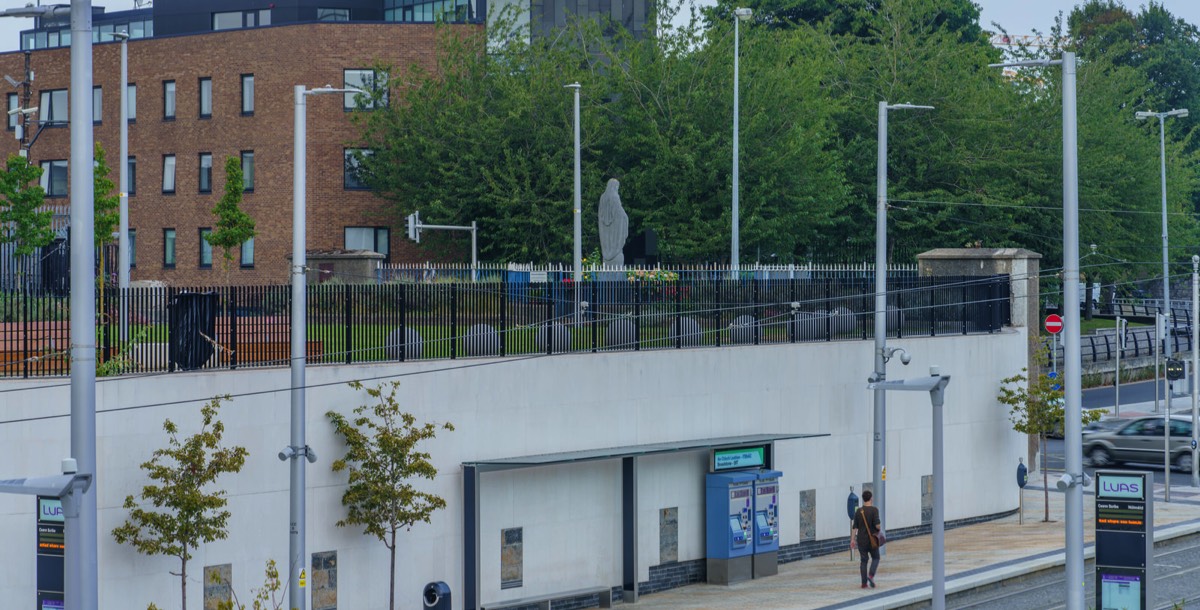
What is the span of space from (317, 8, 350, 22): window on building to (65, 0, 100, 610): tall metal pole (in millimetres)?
51848

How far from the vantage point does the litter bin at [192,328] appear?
806 inches

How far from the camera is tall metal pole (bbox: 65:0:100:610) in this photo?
11.8m

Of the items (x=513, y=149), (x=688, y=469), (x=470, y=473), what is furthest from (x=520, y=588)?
(x=513, y=149)

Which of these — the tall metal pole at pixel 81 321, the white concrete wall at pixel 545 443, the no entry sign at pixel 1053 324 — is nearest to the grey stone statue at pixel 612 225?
the white concrete wall at pixel 545 443

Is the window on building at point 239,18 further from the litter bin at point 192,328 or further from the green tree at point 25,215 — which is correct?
the litter bin at point 192,328

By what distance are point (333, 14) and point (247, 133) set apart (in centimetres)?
1565

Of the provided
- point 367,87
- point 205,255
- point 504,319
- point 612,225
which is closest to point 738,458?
point 504,319

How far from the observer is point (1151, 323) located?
7650cm

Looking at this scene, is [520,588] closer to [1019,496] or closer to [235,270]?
[1019,496]

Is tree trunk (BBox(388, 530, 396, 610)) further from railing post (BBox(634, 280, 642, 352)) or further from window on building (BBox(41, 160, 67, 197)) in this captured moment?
window on building (BBox(41, 160, 67, 197))

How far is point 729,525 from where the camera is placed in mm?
26312

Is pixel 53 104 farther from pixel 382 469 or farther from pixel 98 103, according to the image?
pixel 382 469

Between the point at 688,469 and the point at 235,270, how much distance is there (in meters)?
28.0

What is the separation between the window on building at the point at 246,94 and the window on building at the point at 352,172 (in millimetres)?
3170
